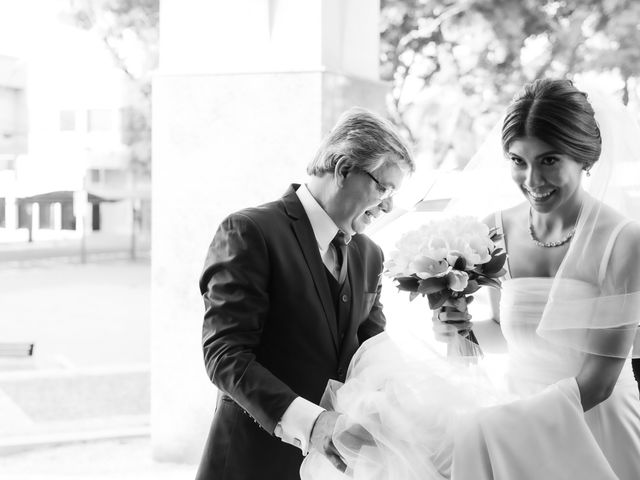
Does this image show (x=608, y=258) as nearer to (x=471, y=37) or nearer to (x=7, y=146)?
(x=7, y=146)

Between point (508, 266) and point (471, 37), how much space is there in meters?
5.76

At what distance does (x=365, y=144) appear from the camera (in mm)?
1832

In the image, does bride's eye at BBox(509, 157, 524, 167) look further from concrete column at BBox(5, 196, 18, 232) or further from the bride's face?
concrete column at BBox(5, 196, 18, 232)

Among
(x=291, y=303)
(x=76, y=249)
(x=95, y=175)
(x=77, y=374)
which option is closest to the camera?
(x=291, y=303)

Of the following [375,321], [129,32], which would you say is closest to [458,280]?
[375,321]

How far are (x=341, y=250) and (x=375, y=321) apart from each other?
23 centimetres

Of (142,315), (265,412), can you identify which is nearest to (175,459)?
(265,412)

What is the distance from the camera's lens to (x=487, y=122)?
7.46 meters

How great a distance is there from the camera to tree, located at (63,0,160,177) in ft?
23.2

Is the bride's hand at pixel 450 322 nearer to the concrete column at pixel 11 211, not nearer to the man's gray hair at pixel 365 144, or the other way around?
the man's gray hair at pixel 365 144

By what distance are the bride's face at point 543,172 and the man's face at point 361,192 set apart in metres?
0.26

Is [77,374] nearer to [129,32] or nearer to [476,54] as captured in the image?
[129,32]

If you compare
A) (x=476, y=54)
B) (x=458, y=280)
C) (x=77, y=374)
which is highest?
(x=476, y=54)

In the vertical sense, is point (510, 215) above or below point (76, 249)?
above
